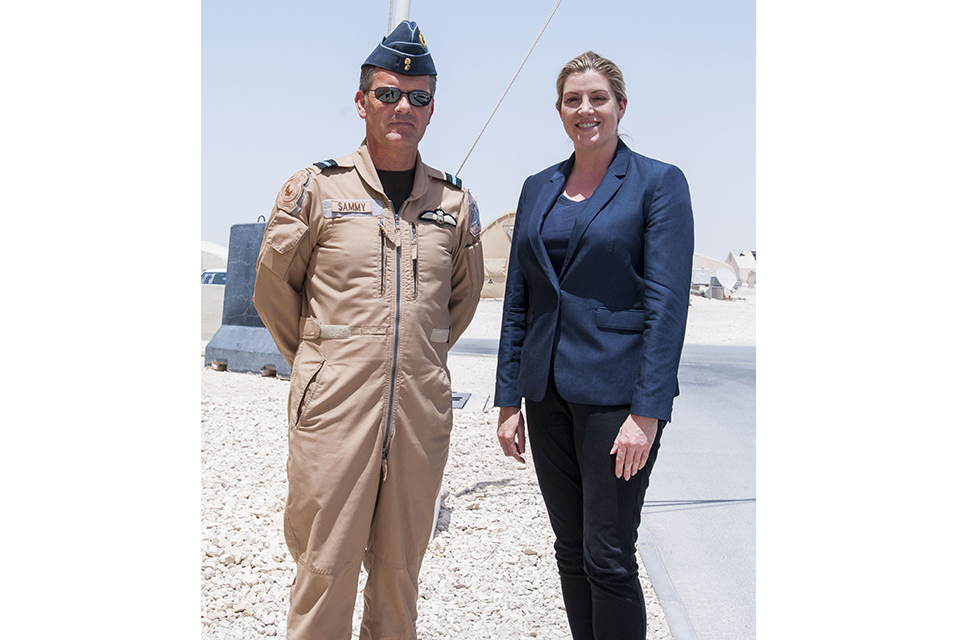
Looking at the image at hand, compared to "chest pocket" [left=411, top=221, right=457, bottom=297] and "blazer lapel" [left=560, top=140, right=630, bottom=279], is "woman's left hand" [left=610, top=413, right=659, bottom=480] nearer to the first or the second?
"blazer lapel" [left=560, top=140, right=630, bottom=279]

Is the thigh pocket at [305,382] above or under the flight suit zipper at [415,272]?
under

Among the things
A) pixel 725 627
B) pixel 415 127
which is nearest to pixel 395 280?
pixel 415 127

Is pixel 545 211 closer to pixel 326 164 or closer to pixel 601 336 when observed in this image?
pixel 601 336

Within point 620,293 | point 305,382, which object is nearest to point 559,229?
point 620,293

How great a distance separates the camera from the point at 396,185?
249cm

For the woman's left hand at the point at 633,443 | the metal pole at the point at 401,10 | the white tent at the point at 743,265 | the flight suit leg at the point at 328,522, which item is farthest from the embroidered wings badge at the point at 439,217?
the white tent at the point at 743,265

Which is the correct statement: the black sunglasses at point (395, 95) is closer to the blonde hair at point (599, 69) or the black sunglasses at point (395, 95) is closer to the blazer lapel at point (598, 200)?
the blonde hair at point (599, 69)

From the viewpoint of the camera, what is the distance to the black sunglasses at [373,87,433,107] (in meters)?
2.35

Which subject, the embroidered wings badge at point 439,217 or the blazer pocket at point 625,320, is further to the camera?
the embroidered wings badge at point 439,217

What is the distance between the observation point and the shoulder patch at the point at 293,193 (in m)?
2.34

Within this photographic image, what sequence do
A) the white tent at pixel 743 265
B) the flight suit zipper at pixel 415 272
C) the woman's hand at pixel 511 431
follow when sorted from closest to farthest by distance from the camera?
1. the flight suit zipper at pixel 415 272
2. the woman's hand at pixel 511 431
3. the white tent at pixel 743 265

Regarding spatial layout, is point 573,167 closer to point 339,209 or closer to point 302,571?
point 339,209

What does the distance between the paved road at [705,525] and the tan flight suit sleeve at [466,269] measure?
172cm

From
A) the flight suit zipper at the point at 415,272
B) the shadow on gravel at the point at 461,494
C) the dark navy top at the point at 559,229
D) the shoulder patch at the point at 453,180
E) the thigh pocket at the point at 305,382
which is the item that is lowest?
the shadow on gravel at the point at 461,494
